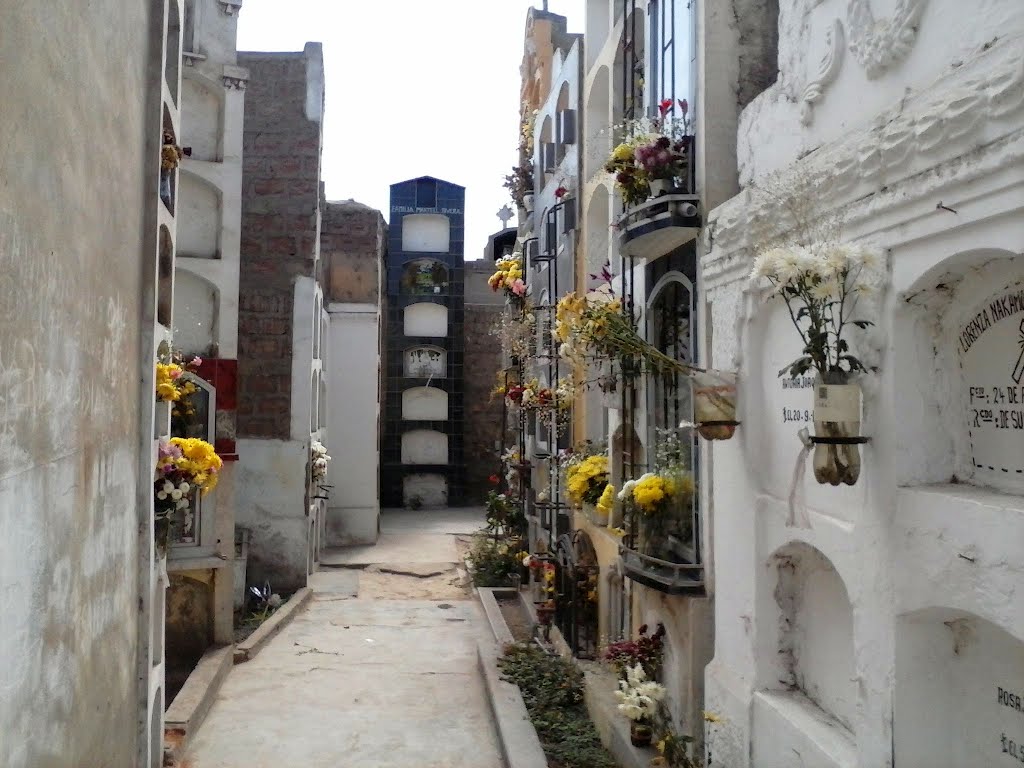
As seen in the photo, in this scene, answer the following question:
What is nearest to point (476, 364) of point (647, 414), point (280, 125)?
point (280, 125)

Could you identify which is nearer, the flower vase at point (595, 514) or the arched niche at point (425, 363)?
the flower vase at point (595, 514)

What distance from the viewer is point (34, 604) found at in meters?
3.54

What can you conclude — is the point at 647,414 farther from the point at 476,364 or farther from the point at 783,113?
the point at 476,364

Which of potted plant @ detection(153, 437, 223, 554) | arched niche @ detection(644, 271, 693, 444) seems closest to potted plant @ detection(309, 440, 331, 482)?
potted plant @ detection(153, 437, 223, 554)

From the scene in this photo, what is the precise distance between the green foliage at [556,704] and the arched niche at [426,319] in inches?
686

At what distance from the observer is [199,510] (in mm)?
10766

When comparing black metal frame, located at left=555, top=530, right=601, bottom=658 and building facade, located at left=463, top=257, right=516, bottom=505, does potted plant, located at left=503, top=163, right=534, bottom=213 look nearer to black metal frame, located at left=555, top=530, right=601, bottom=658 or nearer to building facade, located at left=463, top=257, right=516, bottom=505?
black metal frame, located at left=555, top=530, right=601, bottom=658

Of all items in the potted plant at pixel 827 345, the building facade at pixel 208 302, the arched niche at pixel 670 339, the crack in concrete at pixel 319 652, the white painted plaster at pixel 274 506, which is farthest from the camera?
the white painted plaster at pixel 274 506

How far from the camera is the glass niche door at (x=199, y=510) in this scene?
10.6 m

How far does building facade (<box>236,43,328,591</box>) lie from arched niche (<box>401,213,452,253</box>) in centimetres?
1160

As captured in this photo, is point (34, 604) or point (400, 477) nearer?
point (34, 604)

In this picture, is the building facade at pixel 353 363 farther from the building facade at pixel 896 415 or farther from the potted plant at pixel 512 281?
the building facade at pixel 896 415

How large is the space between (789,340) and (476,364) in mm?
23023

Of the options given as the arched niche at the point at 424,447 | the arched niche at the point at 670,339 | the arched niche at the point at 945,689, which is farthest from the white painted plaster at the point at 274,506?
the arched niche at the point at 945,689
